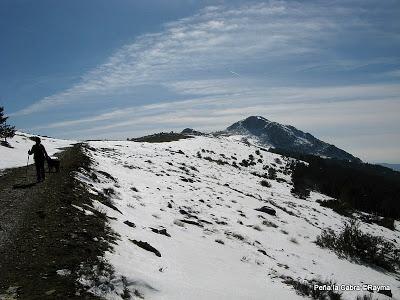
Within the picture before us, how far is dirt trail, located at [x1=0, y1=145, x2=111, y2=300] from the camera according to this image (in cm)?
691

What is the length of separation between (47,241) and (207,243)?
21.5 feet

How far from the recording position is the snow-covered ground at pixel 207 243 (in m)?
9.17

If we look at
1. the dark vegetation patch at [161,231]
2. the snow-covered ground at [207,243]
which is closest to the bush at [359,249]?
the snow-covered ground at [207,243]

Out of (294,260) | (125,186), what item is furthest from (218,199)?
(294,260)

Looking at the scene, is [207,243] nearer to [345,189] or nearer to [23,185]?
[23,185]

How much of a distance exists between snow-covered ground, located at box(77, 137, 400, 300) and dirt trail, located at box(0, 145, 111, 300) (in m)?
0.62

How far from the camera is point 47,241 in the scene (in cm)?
905

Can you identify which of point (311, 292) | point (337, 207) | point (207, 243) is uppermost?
point (207, 243)

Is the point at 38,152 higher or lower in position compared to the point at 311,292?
higher

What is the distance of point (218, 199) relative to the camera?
2284 cm

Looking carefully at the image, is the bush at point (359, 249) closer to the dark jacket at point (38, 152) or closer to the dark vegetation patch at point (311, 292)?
the dark vegetation patch at point (311, 292)

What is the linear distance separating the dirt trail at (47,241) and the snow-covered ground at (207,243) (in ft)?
2.04

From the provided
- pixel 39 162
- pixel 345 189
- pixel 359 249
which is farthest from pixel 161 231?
pixel 345 189

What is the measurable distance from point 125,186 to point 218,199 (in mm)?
6075
